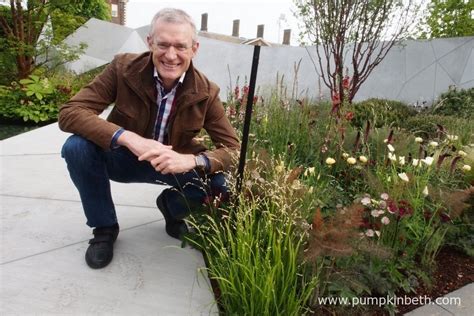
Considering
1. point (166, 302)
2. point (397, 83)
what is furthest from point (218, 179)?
point (397, 83)

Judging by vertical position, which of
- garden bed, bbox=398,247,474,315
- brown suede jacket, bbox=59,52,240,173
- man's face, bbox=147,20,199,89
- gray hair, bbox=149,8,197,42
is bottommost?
garden bed, bbox=398,247,474,315

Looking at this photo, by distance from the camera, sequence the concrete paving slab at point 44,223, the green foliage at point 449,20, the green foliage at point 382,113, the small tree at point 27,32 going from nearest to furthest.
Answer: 1. the concrete paving slab at point 44,223
2. the green foliage at point 382,113
3. the small tree at point 27,32
4. the green foliage at point 449,20

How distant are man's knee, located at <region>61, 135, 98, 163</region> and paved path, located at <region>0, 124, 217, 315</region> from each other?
514 millimetres

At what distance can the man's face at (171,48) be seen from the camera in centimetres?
167

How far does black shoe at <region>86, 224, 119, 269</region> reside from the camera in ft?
5.83

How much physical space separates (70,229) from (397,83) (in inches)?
313

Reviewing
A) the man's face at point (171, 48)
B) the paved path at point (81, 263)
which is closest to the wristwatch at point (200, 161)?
the man's face at point (171, 48)

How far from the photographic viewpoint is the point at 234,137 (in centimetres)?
195

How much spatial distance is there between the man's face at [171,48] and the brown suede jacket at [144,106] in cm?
9

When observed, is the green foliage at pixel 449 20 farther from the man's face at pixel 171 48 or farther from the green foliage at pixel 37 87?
the man's face at pixel 171 48

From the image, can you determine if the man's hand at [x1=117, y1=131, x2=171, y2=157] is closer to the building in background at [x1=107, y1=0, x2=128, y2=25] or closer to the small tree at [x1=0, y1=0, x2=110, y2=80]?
the small tree at [x1=0, y1=0, x2=110, y2=80]

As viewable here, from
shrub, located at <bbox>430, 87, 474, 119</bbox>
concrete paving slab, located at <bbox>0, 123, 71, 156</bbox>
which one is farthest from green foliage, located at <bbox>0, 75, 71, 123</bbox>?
shrub, located at <bbox>430, 87, 474, 119</bbox>

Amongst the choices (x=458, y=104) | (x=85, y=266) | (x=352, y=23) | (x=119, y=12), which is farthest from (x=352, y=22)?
(x=119, y=12)

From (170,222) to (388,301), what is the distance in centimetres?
115
